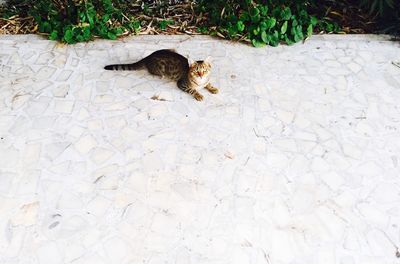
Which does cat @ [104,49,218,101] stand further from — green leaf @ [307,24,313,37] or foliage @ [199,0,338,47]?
green leaf @ [307,24,313,37]

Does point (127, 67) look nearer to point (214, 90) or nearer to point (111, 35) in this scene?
point (111, 35)

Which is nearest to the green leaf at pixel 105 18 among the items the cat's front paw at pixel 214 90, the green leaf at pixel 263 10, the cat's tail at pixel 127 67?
the cat's tail at pixel 127 67

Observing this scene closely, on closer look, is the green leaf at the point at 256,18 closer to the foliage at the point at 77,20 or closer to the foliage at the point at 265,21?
the foliage at the point at 265,21

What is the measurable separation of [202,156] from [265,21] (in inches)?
62.8

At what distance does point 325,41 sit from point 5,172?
2965 mm

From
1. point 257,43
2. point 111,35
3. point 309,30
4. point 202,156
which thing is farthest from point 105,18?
point 309,30

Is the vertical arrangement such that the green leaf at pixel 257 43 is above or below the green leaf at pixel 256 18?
below

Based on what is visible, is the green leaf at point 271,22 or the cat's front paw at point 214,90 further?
the green leaf at point 271,22

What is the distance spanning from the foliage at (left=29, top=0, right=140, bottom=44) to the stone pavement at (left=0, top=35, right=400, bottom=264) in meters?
0.11

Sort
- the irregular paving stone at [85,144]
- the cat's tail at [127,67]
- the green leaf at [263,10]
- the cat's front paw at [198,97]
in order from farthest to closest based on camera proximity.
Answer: the green leaf at [263,10] < the cat's tail at [127,67] < the cat's front paw at [198,97] < the irregular paving stone at [85,144]

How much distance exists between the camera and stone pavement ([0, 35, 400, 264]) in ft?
8.16

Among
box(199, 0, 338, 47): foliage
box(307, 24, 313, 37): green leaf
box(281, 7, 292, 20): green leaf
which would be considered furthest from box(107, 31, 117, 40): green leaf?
box(307, 24, 313, 37): green leaf

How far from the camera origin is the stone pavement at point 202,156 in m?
2.49

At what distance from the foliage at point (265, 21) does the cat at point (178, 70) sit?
0.79 m
